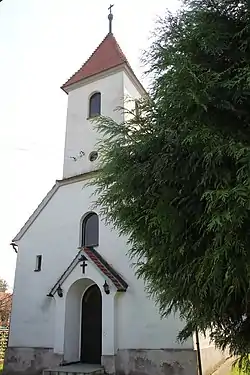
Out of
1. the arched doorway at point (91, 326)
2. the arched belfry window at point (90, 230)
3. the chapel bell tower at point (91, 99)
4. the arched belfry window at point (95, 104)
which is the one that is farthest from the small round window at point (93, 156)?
A: the arched doorway at point (91, 326)

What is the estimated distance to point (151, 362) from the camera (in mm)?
9570

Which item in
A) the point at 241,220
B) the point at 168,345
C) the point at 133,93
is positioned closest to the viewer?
the point at 241,220

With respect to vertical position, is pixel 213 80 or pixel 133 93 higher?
pixel 133 93

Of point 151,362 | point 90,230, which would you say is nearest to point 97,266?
point 90,230

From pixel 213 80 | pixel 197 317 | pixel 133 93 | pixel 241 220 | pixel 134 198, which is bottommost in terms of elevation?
pixel 197 317

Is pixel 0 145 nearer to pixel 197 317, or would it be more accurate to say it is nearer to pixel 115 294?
pixel 197 317

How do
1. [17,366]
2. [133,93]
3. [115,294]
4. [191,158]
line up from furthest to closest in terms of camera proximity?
[133,93], [17,366], [115,294], [191,158]

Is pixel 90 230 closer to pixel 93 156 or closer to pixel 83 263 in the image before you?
pixel 83 263

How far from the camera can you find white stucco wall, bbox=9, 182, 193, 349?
9969mm

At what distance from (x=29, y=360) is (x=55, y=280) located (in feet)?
8.38

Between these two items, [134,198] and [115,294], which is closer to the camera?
[134,198]

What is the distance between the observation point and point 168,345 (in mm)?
9547

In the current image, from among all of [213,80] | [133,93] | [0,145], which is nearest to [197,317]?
[213,80]

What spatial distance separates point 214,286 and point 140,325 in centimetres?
682
